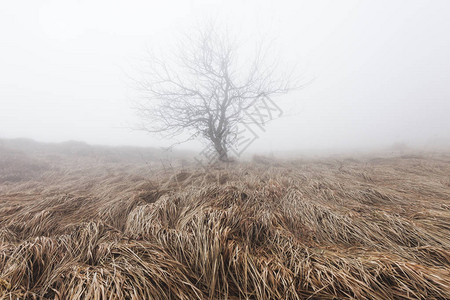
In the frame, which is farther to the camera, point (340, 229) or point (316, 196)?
point (316, 196)

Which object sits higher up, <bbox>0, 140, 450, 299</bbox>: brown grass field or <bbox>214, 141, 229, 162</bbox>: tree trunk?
<bbox>214, 141, 229, 162</bbox>: tree trunk

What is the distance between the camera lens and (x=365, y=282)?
1.17 metres

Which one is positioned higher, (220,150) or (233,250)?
(220,150)

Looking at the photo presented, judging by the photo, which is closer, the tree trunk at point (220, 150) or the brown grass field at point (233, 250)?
the brown grass field at point (233, 250)

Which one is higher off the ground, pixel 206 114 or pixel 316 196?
pixel 206 114

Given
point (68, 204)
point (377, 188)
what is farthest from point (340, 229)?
point (68, 204)

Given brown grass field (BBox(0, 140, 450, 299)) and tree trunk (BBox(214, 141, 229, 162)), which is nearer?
brown grass field (BBox(0, 140, 450, 299))

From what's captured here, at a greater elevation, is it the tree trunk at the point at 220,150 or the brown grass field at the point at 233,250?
the tree trunk at the point at 220,150

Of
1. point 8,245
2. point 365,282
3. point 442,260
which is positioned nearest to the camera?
point 365,282

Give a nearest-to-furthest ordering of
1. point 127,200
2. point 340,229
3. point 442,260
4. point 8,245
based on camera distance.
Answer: point 442,260
point 8,245
point 340,229
point 127,200

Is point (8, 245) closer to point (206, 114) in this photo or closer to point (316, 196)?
point (316, 196)

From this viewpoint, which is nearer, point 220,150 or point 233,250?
point 233,250

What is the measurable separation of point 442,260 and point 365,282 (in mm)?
823

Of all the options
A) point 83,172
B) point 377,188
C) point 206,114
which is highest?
point 206,114
